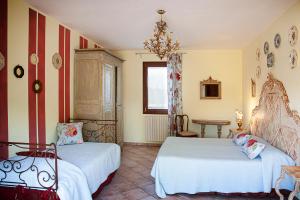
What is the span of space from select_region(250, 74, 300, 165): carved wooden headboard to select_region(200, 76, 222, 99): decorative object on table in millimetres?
1640

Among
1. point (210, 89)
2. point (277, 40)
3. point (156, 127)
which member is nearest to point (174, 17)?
point (277, 40)

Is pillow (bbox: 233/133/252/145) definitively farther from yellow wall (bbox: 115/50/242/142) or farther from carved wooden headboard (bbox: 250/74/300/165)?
yellow wall (bbox: 115/50/242/142)

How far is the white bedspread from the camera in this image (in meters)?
2.93

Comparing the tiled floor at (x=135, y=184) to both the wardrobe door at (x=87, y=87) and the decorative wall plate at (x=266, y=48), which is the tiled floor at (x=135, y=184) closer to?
the wardrobe door at (x=87, y=87)

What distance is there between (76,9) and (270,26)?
3.11 metres

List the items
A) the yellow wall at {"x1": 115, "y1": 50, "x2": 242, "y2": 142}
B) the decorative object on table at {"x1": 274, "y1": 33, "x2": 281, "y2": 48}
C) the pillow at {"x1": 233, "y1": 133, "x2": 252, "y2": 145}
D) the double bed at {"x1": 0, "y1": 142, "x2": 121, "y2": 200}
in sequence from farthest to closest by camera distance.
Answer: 1. the yellow wall at {"x1": 115, "y1": 50, "x2": 242, "y2": 142}
2. the pillow at {"x1": 233, "y1": 133, "x2": 252, "y2": 145}
3. the decorative object on table at {"x1": 274, "y1": 33, "x2": 281, "y2": 48}
4. the double bed at {"x1": 0, "y1": 142, "x2": 121, "y2": 200}

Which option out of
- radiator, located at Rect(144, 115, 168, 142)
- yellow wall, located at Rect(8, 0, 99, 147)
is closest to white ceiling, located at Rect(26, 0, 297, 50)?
yellow wall, located at Rect(8, 0, 99, 147)

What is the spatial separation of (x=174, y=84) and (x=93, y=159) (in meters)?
3.51

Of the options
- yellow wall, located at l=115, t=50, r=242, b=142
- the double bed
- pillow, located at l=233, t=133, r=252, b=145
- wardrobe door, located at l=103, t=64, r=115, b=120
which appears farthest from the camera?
yellow wall, located at l=115, t=50, r=242, b=142

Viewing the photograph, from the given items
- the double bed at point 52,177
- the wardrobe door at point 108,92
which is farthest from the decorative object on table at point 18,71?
the wardrobe door at point 108,92

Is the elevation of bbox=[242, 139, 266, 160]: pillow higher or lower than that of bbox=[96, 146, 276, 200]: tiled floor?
higher

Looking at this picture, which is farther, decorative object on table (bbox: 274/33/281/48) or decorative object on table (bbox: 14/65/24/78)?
decorative object on table (bbox: 274/33/281/48)

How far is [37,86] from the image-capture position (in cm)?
336

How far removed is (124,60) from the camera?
611cm
